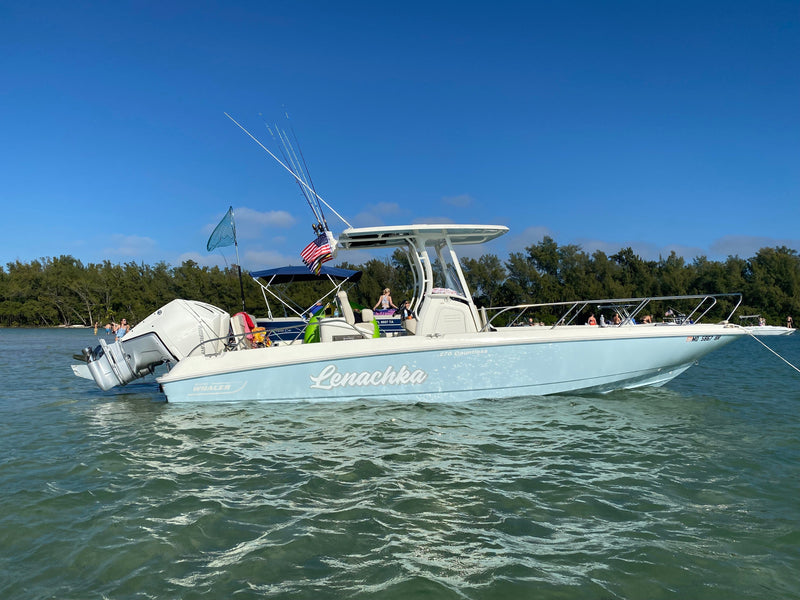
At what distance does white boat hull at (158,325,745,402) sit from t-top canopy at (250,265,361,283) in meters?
5.23

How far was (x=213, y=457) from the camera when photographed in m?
5.76

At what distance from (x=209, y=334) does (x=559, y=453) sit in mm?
5771

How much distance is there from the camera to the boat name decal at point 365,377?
7918 mm

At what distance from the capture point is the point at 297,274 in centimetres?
1357

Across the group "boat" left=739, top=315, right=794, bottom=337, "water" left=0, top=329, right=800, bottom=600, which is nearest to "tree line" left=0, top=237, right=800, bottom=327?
"boat" left=739, top=315, right=794, bottom=337

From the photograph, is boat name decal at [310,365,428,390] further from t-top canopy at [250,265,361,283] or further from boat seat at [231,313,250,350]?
t-top canopy at [250,265,361,283]

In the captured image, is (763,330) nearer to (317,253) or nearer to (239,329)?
A: (317,253)

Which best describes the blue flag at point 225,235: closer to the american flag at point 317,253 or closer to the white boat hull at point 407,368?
the american flag at point 317,253

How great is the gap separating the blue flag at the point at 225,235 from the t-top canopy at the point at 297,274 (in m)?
2.14

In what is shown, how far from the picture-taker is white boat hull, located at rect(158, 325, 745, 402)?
25.9 ft

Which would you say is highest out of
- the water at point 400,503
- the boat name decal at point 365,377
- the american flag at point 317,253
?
the american flag at point 317,253

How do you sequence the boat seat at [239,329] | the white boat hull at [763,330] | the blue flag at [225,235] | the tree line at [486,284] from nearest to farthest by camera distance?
the white boat hull at [763,330] → the boat seat at [239,329] → the blue flag at [225,235] → the tree line at [486,284]

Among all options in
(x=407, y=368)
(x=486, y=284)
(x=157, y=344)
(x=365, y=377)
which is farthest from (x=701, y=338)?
(x=486, y=284)

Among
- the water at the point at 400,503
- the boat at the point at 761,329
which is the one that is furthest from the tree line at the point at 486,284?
the water at the point at 400,503
